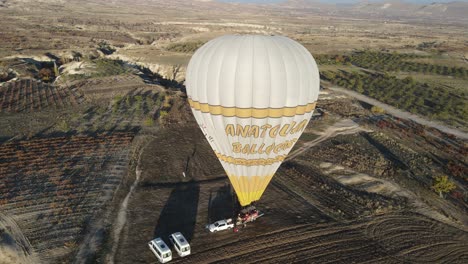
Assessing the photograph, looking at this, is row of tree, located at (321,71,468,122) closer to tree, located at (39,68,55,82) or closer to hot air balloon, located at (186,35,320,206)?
hot air balloon, located at (186,35,320,206)

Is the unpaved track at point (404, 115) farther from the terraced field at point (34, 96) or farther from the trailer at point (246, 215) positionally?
the terraced field at point (34, 96)

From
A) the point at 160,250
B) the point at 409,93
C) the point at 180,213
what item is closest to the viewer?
the point at 160,250

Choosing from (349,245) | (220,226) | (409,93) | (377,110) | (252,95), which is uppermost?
(252,95)

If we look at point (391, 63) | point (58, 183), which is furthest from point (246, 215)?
point (391, 63)

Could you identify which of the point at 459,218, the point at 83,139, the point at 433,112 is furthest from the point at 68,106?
the point at 433,112

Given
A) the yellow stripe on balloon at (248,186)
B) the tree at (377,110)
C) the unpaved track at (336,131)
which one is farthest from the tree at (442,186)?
Answer: the tree at (377,110)

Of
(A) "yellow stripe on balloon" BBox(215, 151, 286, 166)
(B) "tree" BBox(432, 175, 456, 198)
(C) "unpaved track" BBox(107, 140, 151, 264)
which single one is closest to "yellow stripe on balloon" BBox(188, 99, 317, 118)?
(A) "yellow stripe on balloon" BBox(215, 151, 286, 166)

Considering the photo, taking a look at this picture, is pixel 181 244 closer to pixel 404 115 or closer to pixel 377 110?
pixel 377 110
